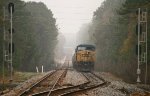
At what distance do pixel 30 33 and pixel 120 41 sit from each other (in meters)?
20.1

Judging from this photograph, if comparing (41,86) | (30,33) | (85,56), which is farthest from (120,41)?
(41,86)

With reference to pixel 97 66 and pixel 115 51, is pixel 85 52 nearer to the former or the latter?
pixel 115 51

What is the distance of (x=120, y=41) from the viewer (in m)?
63.5

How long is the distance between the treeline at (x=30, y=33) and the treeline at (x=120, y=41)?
13774mm

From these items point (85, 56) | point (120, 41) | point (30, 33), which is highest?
point (30, 33)

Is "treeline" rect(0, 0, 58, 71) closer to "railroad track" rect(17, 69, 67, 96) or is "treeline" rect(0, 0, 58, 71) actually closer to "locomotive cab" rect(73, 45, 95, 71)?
"locomotive cab" rect(73, 45, 95, 71)

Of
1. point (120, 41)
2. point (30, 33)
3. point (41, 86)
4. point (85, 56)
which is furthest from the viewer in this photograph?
point (30, 33)

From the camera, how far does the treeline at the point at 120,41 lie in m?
48.0

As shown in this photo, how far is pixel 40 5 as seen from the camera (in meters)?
102

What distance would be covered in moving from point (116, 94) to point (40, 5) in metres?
82.6

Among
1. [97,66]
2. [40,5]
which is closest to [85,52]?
[97,66]

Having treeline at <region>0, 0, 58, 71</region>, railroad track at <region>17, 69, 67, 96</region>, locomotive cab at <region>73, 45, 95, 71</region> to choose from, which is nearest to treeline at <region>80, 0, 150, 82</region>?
locomotive cab at <region>73, 45, 95, 71</region>

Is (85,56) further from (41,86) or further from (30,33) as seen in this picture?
(30,33)

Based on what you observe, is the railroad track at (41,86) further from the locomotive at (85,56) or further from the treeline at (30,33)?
the locomotive at (85,56)
